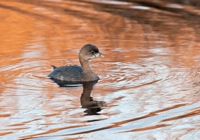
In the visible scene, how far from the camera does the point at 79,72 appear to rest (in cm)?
1212

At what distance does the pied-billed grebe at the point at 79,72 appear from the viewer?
39.2 feet

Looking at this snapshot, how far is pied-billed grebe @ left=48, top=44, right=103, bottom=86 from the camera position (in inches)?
470

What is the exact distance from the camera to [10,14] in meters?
17.5

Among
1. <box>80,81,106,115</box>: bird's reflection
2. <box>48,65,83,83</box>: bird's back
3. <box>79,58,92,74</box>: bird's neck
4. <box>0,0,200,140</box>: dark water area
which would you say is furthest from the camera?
<box>79,58,92,74</box>: bird's neck

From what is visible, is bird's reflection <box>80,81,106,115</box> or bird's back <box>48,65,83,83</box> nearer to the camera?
bird's reflection <box>80,81,106,115</box>

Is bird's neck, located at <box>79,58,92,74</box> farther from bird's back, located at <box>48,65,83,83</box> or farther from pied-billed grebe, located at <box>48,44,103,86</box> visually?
bird's back, located at <box>48,65,83,83</box>

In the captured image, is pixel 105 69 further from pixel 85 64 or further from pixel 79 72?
pixel 79 72

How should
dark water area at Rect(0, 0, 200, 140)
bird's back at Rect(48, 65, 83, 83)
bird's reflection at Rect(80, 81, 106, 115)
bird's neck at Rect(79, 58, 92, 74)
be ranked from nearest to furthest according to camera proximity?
dark water area at Rect(0, 0, 200, 140), bird's reflection at Rect(80, 81, 106, 115), bird's back at Rect(48, 65, 83, 83), bird's neck at Rect(79, 58, 92, 74)

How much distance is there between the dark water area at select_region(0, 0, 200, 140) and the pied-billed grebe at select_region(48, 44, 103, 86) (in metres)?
0.18

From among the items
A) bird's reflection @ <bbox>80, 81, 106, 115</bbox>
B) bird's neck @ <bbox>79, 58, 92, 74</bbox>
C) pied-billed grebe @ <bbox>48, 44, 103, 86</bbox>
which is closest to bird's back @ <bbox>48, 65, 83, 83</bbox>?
pied-billed grebe @ <bbox>48, 44, 103, 86</bbox>

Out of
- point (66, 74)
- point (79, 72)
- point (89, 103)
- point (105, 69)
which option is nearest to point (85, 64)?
point (79, 72)

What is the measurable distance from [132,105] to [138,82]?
123 cm

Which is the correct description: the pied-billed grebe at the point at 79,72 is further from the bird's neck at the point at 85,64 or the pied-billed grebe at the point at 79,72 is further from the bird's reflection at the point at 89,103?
the bird's reflection at the point at 89,103

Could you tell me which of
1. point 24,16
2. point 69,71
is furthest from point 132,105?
point 24,16
